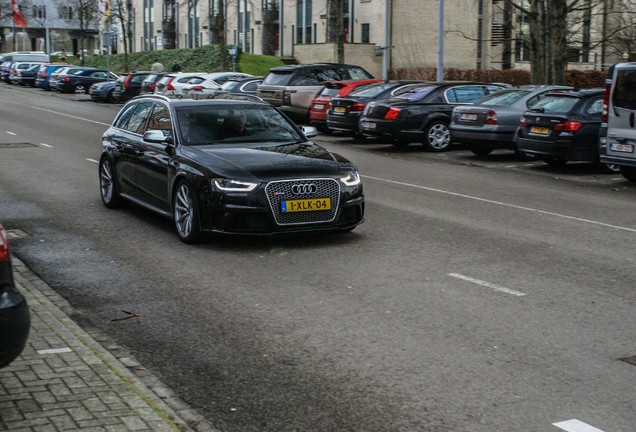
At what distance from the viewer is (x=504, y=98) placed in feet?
70.4

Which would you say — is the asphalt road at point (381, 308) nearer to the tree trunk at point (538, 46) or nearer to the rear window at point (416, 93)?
the rear window at point (416, 93)

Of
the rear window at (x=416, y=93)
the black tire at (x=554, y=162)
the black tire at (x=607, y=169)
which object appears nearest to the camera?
the black tire at (x=607, y=169)

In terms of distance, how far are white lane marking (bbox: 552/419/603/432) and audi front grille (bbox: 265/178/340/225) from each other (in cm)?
516

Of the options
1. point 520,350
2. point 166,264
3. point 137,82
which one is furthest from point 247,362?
point 137,82

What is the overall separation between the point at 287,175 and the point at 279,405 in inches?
186

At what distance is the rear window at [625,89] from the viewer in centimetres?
1641

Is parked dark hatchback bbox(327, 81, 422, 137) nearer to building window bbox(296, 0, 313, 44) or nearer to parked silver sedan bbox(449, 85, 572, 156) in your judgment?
parked silver sedan bbox(449, 85, 572, 156)

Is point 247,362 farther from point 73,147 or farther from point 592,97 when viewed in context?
point 73,147

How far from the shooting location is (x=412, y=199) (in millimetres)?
14539

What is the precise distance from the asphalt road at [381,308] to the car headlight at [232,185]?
68 centimetres

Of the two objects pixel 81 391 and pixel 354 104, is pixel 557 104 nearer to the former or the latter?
pixel 354 104

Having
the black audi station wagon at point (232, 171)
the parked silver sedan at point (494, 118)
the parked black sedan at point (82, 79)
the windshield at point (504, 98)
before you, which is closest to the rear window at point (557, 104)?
the parked silver sedan at point (494, 118)

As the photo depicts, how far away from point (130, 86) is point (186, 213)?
119 feet

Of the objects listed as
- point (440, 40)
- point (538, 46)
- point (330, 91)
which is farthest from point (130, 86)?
point (538, 46)
